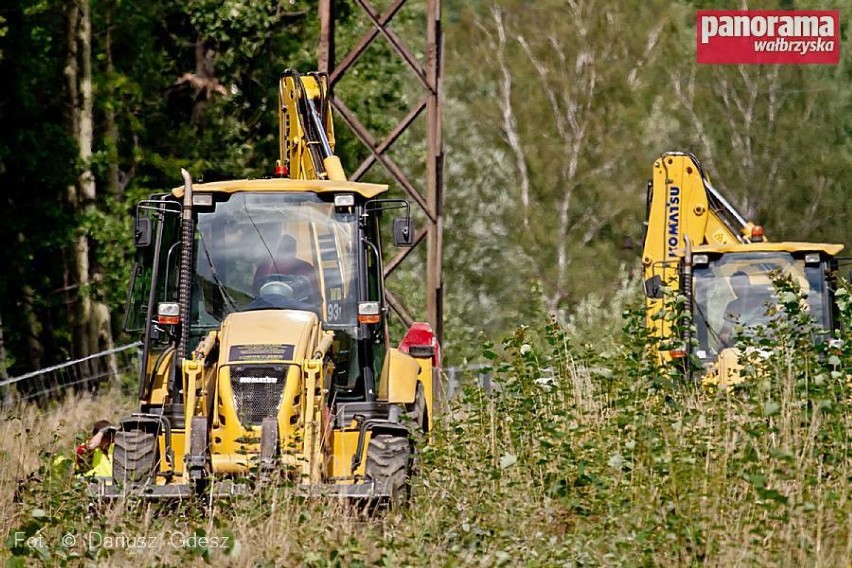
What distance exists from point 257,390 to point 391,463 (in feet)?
3.16

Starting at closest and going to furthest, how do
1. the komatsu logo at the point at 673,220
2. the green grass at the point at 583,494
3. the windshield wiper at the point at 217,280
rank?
the green grass at the point at 583,494
the windshield wiper at the point at 217,280
the komatsu logo at the point at 673,220

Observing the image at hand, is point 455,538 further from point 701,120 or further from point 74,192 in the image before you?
point 701,120

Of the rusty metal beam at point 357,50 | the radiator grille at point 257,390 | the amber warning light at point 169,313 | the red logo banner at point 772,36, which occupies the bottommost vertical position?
the radiator grille at point 257,390

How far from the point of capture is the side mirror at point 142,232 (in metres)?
11.1

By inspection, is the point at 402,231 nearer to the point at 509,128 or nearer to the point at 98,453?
the point at 98,453

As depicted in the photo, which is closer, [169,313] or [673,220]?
[169,313]

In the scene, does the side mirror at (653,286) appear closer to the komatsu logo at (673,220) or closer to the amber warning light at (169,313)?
the komatsu logo at (673,220)

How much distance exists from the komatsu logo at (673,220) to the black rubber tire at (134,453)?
971 cm

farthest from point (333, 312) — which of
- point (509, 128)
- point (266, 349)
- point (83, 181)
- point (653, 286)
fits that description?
point (509, 128)

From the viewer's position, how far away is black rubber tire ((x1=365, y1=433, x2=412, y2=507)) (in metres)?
10.2

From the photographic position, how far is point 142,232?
11156 mm

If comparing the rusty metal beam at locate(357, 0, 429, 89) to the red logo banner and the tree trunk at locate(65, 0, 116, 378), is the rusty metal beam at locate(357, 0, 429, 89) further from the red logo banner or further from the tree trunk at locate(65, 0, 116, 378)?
the red logo banner

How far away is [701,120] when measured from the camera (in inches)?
1692

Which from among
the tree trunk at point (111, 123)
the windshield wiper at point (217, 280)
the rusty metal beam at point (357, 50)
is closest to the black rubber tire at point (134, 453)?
the windshield wiper at point (217, 280)
